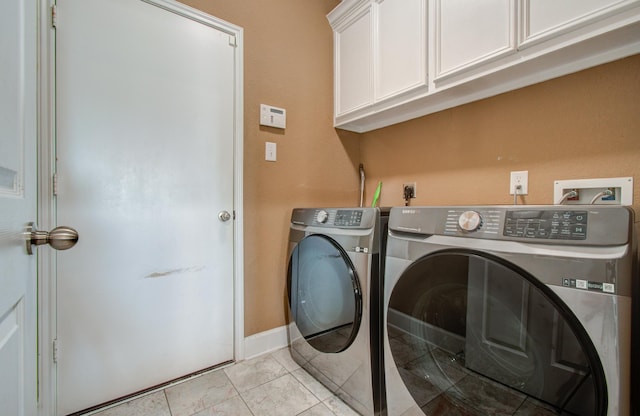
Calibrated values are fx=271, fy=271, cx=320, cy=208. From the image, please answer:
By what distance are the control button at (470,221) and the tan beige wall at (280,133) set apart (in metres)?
1.18

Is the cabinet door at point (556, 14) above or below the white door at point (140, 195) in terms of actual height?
above

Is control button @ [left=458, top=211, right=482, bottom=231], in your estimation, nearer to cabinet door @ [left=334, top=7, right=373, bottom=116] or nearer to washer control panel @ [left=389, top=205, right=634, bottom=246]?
washer control panel @ [left=389, top=205, right=634, bottom=246]

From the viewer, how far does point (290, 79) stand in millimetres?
1852

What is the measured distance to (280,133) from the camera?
180 cm

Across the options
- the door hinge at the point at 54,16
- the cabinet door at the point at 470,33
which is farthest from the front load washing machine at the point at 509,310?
the door hinge at the point at 54,16

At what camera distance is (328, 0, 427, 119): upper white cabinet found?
1.43 metres

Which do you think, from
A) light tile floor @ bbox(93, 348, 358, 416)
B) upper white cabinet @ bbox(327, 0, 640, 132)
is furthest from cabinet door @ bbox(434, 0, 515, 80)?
light tile floor @ bbox(93, 348, 358, 416)

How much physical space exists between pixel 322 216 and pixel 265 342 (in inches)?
37.4

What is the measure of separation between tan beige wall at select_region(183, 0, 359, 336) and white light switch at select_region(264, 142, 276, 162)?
0.09 ft

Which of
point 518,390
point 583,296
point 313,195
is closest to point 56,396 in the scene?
point 313,195

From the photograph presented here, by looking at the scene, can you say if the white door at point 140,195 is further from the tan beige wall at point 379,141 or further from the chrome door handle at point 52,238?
the chrome door handle at point 52,238

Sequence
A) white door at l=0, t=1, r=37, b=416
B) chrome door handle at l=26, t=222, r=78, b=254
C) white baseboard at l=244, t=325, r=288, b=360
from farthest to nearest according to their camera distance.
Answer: white baseboard at l=244, t=325, r=288, b=360 → chrome door handle at l=26, t=222, r=78, b=254 → white door at l=0, t=1, r=37, b=416

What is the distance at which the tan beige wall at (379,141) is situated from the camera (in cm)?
117

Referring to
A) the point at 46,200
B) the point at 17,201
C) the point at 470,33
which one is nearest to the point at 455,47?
the point at 470,33
